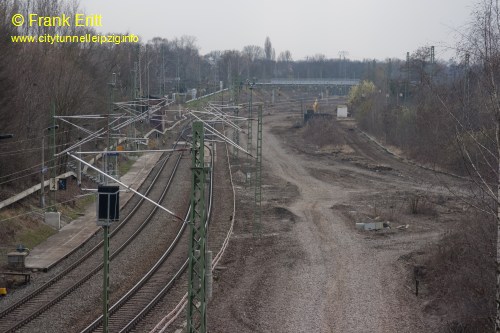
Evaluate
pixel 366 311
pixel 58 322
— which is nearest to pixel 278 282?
pixel 366 311

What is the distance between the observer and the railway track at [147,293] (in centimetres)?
1541

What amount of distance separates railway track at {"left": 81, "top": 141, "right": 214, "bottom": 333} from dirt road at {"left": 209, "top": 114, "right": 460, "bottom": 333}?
139 centimetres

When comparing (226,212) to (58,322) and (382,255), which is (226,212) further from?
(58,322)

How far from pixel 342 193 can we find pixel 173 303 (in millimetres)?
20492

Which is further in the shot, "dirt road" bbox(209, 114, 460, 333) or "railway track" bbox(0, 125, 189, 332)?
"dirt road" bbox(209, 114, 460, 333)

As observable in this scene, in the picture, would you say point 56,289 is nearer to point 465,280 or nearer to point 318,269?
point 318,269

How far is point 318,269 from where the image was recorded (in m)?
20.7

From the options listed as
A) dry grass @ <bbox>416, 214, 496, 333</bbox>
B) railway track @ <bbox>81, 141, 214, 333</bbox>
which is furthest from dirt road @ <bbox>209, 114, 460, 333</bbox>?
railway track @ <bbox>81, 141, 214, 333</bbox>

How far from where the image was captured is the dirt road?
53.1ft

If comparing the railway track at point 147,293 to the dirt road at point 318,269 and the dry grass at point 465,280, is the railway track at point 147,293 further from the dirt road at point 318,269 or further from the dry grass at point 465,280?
the dry grass at point 465,280

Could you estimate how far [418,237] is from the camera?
2566 centimetres

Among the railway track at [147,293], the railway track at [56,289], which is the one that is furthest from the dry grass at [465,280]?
the railway track at [56,289]

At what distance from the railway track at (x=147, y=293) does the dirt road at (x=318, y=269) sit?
4.56 feet

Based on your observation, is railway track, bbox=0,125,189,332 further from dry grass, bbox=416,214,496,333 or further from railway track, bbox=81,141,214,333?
dry grass, bbox=416,214,496,333
